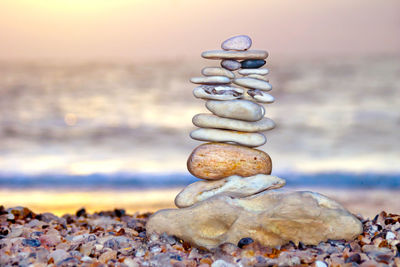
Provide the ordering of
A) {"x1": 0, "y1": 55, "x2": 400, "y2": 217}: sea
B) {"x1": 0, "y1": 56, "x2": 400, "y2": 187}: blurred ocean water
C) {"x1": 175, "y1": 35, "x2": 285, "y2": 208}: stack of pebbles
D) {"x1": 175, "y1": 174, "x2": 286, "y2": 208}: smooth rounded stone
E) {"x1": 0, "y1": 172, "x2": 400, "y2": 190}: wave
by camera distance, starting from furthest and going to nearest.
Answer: {"x1": 0, "y1": 56, "x2": 400, "y2": 187}: blurred ocean water → {"x1": 0, "y1": 55, "x2": 400, "y2": 217}: sea → {"x1": 0, "y1": 172, "x2": 400, "y2": 190}: wave → {"x1": 175, "y1": 35, "x2": 285, "y2": 208}: stack of pebbles → {"x1": 175, "y1": 174, "x2": 286, "y2": 208}: smooth rounded stone

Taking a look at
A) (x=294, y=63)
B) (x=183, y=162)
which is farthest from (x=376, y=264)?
(x=294, y=63)

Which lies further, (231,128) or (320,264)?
(231,128)

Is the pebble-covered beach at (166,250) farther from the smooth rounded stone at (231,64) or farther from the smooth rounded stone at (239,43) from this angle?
the smooth rounded stone at (239,43)

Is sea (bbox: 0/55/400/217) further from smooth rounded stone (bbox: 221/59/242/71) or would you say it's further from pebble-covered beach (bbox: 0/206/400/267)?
smooth rounded stone (bbox: 221/59/242/71)

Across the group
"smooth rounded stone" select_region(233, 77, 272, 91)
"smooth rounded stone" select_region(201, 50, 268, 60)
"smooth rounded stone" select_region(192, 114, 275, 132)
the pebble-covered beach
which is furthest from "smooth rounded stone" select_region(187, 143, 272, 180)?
"smooth rounded stone" select_region(201, 50, 268, 60)

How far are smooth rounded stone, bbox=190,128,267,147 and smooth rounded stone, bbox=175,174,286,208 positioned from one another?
1.04 feet

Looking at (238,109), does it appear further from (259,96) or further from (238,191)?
(238,191)

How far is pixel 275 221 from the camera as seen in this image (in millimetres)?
4133

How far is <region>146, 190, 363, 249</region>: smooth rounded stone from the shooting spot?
→ 13.6ft

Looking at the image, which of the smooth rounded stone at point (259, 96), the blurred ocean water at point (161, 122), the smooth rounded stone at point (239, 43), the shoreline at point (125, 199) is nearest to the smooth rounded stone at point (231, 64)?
the smooth rounded stone at point (239, 43)

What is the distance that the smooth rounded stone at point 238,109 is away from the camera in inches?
185

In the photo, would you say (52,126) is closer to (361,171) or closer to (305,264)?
(361,171)

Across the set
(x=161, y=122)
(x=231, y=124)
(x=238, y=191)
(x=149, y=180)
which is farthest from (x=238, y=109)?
(x=161, y=122)

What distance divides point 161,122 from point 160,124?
0.23 meters
